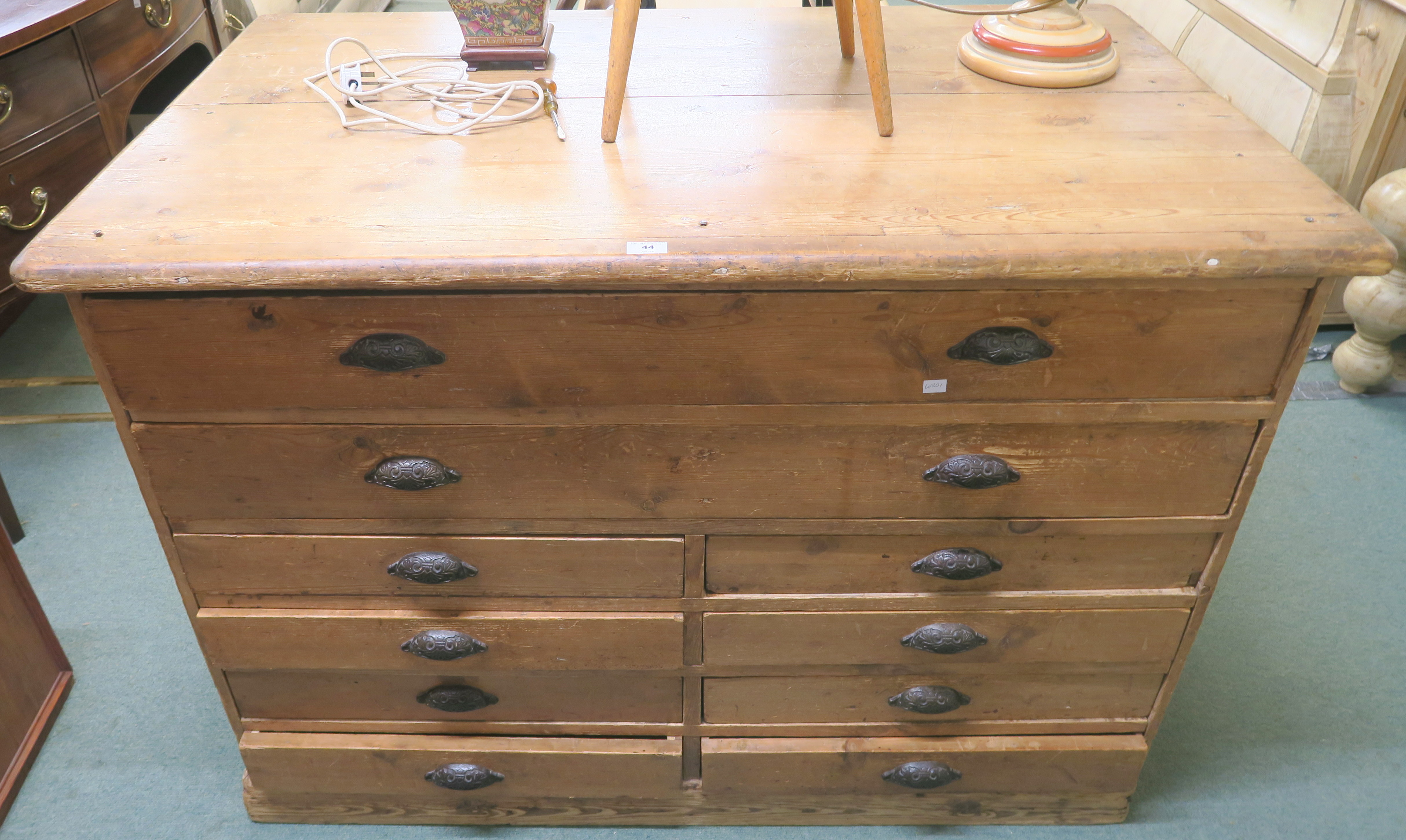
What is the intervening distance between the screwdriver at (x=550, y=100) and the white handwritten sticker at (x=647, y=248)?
33 cm

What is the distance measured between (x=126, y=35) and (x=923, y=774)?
2203mm

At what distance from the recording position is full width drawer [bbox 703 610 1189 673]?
1.28 m

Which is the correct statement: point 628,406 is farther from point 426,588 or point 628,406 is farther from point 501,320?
point 426,588

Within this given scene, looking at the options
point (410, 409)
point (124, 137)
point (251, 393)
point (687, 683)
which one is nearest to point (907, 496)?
point (687, 683)

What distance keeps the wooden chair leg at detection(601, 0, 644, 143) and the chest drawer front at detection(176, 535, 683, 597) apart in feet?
1.73

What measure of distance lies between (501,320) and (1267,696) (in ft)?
4.93

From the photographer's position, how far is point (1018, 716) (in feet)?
4.60

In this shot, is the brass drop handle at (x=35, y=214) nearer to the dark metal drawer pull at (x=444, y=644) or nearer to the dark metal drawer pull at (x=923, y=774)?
the dark metal drawer pull at (x=444, y=644)

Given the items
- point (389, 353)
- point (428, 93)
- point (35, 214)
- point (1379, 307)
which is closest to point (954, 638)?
point (389, 353)

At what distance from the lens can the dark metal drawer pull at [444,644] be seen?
1.27 m

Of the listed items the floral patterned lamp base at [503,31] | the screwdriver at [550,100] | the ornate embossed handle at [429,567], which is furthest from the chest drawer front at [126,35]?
the ornate embossed handle at [429,567]

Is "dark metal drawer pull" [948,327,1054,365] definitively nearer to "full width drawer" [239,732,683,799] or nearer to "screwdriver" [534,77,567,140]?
"screwdriver" [534,77,567,140]

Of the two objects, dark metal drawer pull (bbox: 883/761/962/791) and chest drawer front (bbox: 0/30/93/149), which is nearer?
dark metal drawer pull (bbox: 883/761/962/791)

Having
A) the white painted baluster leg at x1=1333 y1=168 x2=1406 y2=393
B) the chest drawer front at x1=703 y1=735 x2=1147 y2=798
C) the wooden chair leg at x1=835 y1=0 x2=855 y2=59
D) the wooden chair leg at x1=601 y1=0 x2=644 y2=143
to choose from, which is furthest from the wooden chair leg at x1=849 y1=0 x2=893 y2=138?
the white painted baluster leg at x1=1333 y1=168 x2=1406 y2=393
